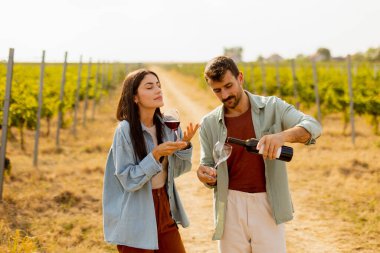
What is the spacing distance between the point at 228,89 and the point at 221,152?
0.36m

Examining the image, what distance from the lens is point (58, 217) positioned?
19.7 feet

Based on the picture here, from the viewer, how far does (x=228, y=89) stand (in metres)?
2.61

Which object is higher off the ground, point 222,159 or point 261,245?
point 222,159

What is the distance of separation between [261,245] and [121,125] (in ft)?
3.48

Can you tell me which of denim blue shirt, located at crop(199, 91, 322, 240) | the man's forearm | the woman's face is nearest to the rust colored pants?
denim blue shirt, located at crop(199, 91, 322, 240)

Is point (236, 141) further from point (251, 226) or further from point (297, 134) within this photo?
point (251, 226)

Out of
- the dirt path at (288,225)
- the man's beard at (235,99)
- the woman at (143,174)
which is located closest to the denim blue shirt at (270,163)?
the man's beard at (235,99)

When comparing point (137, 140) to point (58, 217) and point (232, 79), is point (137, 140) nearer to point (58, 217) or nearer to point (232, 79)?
point (232, 79)

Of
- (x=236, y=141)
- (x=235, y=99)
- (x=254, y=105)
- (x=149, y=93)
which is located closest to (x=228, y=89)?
(x=235, y=99)

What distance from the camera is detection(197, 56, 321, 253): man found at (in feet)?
8.66

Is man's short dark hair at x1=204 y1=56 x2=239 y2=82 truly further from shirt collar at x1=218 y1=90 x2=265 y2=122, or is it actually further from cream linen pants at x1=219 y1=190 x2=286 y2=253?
cream linen pants at x1=219 y1=190 x2=286 y2=253

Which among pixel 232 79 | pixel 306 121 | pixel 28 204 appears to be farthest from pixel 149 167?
pixel 28 204

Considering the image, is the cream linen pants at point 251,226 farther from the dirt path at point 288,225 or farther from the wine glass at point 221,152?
the dirt path at point 288,225

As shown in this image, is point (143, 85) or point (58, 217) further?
point (58, 217)
